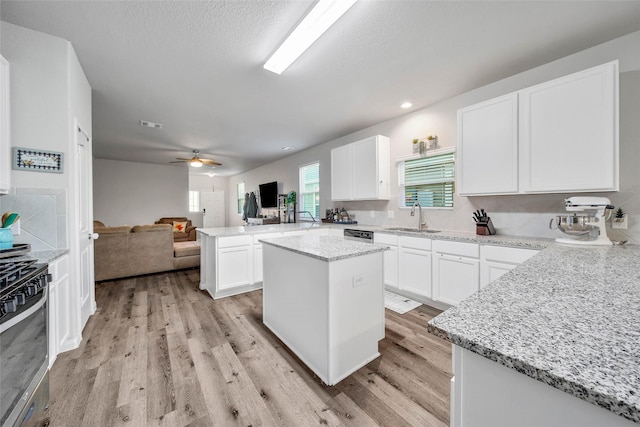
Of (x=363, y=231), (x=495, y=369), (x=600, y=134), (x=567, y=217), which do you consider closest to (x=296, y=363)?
(x=495, y=369)

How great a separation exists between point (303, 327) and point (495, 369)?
1.54m

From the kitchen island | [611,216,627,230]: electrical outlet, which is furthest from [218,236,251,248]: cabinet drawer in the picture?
[611,216,627,230]: electrical outlet

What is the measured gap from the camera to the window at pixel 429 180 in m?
3.29

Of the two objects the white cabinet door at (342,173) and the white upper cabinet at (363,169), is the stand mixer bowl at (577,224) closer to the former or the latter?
the white upper cabinet at (363,169)

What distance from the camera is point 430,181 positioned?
3445 mm

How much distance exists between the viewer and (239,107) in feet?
11.4

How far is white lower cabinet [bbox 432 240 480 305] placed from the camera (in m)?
2.55

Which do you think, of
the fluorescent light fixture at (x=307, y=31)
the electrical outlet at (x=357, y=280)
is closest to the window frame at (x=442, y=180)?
the electrical outlet at (x=357, y=280)

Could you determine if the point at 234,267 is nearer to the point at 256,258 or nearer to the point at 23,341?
the point at 256,258

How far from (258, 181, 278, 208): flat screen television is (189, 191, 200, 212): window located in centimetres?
373

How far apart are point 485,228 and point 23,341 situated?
369 cm

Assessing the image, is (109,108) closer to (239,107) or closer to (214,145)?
(239,107)

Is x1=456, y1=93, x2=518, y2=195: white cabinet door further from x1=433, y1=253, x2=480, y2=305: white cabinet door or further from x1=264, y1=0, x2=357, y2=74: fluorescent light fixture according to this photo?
x1=264, y1=0, x2=357, y2=74: fluorescent light fixture

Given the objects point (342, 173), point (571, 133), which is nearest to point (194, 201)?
point (342, 173)
